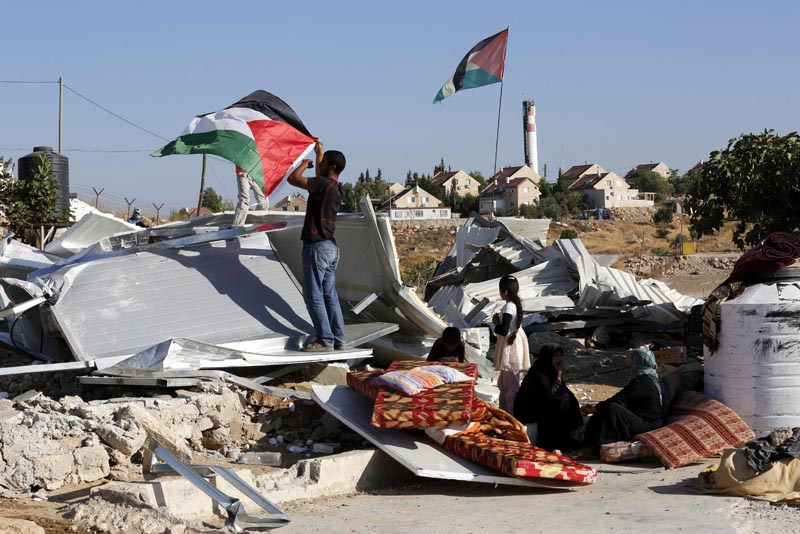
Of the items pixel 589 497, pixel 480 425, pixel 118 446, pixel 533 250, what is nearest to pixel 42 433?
pixel 118 446

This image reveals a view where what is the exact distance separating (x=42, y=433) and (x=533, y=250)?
10113 millimetres

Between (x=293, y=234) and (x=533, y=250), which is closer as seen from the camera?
(x=293, y=234)

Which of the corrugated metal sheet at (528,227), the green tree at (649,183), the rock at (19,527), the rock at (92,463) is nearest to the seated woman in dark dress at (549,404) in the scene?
the rock at (92,463)

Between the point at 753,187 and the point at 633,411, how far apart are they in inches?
244

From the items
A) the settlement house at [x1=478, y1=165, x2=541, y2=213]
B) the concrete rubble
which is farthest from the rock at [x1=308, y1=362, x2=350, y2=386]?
the settlement house at [x1=478, y1=165, x2=541, y2=213]

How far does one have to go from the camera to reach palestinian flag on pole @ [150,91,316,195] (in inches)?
352

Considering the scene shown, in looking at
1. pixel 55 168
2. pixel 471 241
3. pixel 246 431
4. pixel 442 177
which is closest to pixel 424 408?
pixel 246 431

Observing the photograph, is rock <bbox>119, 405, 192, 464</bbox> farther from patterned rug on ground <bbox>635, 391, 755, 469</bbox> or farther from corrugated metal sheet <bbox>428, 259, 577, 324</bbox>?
corrugated metal sheet <bbox>428, 259, 577, 324</bbox>

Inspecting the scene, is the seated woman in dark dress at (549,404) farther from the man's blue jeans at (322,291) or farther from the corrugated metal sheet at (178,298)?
the corrugated metal sheet at (178,298)

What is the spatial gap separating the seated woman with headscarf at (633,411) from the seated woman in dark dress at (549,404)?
0.17 metres

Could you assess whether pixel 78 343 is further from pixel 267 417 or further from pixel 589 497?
pixel 589 497

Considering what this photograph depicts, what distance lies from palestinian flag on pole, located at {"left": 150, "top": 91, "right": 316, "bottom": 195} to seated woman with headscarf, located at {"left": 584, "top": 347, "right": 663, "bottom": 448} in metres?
3.49

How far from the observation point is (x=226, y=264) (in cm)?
928

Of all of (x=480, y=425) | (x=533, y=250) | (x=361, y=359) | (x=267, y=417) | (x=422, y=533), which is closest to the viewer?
(x=422, y=533)
